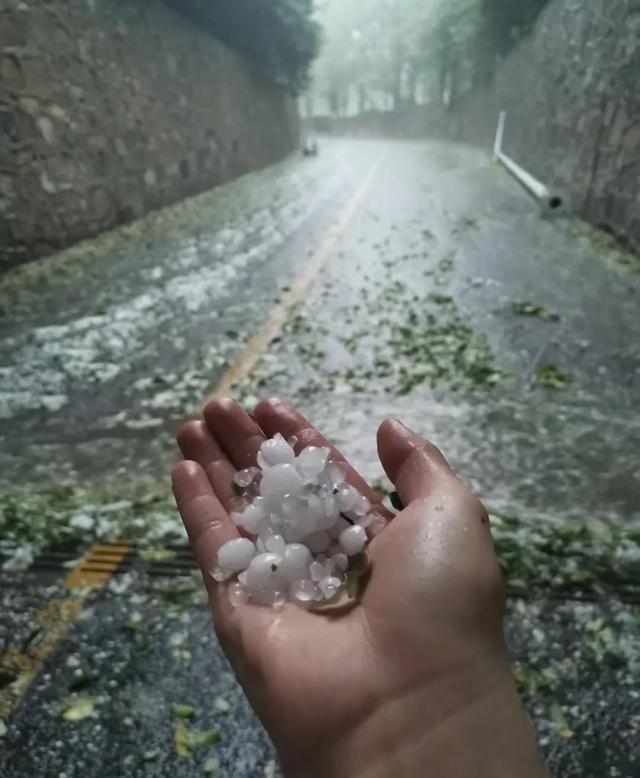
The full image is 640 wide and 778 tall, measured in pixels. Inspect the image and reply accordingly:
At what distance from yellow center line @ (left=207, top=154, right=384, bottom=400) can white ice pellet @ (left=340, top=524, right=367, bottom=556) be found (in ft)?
7.90

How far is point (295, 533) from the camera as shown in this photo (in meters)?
1.70

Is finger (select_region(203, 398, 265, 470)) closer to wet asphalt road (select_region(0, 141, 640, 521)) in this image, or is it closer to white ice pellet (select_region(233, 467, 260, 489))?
white ice pellet (select_region(233, 467, 260, 489))

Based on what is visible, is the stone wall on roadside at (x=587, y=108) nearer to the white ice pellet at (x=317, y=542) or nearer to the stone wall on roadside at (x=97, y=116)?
the white ice pellet at (x=317, y=542)

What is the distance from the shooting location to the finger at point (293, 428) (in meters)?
2.09

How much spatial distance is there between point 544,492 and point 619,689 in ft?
3.49

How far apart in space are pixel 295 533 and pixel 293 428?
0.54 m

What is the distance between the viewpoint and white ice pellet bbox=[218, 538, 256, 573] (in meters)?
1.63

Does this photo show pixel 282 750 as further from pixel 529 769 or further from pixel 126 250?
pixel 126 250

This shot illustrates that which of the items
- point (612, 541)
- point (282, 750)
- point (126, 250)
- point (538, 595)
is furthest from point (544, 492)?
point (126, 250)

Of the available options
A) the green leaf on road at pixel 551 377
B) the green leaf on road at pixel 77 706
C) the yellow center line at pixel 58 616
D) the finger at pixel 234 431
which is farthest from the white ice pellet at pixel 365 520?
the green leaf on road at pixel 551 377

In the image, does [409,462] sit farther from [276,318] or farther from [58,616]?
[276,318]

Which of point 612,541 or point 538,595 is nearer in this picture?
point 538,595

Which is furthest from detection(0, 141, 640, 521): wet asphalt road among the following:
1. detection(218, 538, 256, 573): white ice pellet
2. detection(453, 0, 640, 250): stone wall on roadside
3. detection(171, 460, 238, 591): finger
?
detection(218, 538, 256, 573): white ice pellet

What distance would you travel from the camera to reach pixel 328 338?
489cm
